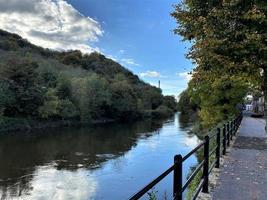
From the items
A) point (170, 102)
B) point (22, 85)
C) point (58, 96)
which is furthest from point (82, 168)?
point (170, 102)

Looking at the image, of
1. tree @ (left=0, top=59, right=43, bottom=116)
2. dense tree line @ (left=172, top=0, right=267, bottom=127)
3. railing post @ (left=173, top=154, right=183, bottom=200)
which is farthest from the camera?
tree @ (left=0, top=59, right=43, bottom=116)

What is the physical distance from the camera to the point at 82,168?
24453 millimetres

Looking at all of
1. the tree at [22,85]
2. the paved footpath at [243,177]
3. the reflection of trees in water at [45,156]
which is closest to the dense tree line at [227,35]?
the paved footpath at [243,177]

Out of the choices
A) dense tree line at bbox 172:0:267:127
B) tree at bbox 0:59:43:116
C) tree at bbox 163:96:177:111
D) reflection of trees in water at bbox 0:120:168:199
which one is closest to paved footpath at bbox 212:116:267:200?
dense tree line at bbox 172:0:267:127

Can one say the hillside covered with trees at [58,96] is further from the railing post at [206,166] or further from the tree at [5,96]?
the railing post at [206,166]

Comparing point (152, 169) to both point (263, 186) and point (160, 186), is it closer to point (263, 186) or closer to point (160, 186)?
point (160, 186)

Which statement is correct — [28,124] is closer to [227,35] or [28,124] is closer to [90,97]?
[90,97]

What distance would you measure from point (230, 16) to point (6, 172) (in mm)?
15887

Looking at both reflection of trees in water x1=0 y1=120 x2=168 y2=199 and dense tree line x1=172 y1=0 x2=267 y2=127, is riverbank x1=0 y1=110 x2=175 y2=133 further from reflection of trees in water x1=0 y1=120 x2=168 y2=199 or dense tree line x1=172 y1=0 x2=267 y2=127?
dense tree line x1=172 y1=0 x2=267 y2=127

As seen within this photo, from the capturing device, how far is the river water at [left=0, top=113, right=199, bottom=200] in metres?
18.0

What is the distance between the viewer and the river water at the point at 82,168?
17984 mm

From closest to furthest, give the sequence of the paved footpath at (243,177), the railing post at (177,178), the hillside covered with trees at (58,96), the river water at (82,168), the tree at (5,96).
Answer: the railing post at (177,178) → the paved footpath at (243,177) → the river water at (82,168) → the tree at (5,96) → the hillside covered with trees at (58,96)

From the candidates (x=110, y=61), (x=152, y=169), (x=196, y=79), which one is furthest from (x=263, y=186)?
(x=110, y=61)

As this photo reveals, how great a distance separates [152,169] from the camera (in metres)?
23.5
